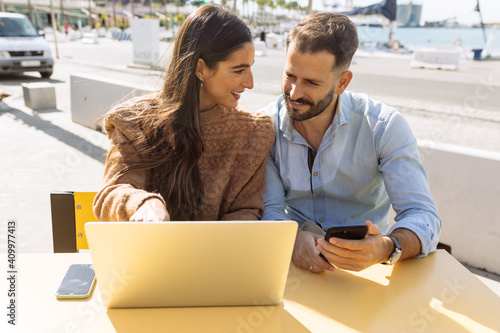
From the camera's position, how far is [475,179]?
9.32 ft

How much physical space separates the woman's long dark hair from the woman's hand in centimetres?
A: 39

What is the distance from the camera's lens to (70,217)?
185 cm

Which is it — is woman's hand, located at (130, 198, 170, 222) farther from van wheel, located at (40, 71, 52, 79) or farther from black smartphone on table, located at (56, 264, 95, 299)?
van wheel, located at (40, 71, 52, 79)

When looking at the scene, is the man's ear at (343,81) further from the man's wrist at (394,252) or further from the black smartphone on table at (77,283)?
the black smartphone on table at (77,283)

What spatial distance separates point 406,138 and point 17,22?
12.7 m

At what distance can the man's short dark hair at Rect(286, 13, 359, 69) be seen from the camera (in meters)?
1.87

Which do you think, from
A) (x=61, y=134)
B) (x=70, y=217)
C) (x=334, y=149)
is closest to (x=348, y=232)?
(x=334, y=149)

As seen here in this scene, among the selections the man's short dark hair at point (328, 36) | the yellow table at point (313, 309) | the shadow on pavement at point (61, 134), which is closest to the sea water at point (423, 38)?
the man's short dark hair at point (328, 36)

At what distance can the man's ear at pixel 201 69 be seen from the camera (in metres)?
1.83

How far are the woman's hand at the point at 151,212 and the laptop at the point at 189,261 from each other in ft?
A: 0.76

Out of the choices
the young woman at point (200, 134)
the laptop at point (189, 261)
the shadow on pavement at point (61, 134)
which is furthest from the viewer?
the shadow on pavement at point (61, 134)

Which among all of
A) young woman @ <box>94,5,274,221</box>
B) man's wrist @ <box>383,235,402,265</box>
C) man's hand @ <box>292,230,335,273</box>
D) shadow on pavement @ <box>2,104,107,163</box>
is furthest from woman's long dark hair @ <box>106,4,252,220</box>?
shadow on pavement @ <box>2,104,107,163</box>

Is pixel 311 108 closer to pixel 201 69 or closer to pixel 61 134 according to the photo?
pixel 201 69

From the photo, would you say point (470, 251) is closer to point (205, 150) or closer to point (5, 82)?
point (205, 150)
